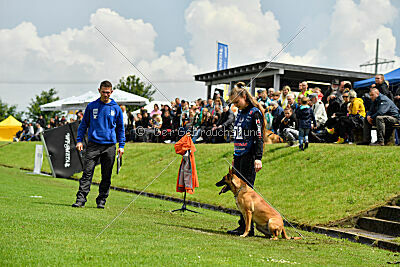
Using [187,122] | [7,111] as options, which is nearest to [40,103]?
[7,111]

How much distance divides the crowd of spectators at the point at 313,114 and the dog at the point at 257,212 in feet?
21.5

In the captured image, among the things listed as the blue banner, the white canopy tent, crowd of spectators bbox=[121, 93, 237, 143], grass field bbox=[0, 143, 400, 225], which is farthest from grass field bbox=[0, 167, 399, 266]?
the blue banner

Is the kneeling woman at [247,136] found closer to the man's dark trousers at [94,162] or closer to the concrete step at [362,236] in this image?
the concrete step at [362,236]

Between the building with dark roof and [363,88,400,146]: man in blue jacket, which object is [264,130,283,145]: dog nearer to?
[363,88,400,146]: man in blue jacket

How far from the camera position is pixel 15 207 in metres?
8.93

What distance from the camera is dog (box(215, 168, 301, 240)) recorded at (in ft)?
24.7

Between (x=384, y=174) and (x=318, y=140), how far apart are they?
5.77 meters

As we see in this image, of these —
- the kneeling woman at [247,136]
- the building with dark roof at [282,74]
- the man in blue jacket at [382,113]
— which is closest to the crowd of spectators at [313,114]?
the man in blue jacket at [382,113]

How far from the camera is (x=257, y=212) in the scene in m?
A: 7.66

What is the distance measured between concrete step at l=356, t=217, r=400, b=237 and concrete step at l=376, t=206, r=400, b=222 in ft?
0.85

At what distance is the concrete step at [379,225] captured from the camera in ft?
31.0

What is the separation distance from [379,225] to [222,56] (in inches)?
1416

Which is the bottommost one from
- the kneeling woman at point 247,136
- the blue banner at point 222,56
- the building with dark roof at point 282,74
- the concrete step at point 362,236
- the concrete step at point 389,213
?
the concrete step at point 362,236

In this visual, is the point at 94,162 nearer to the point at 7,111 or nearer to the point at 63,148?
the point at 63,148
